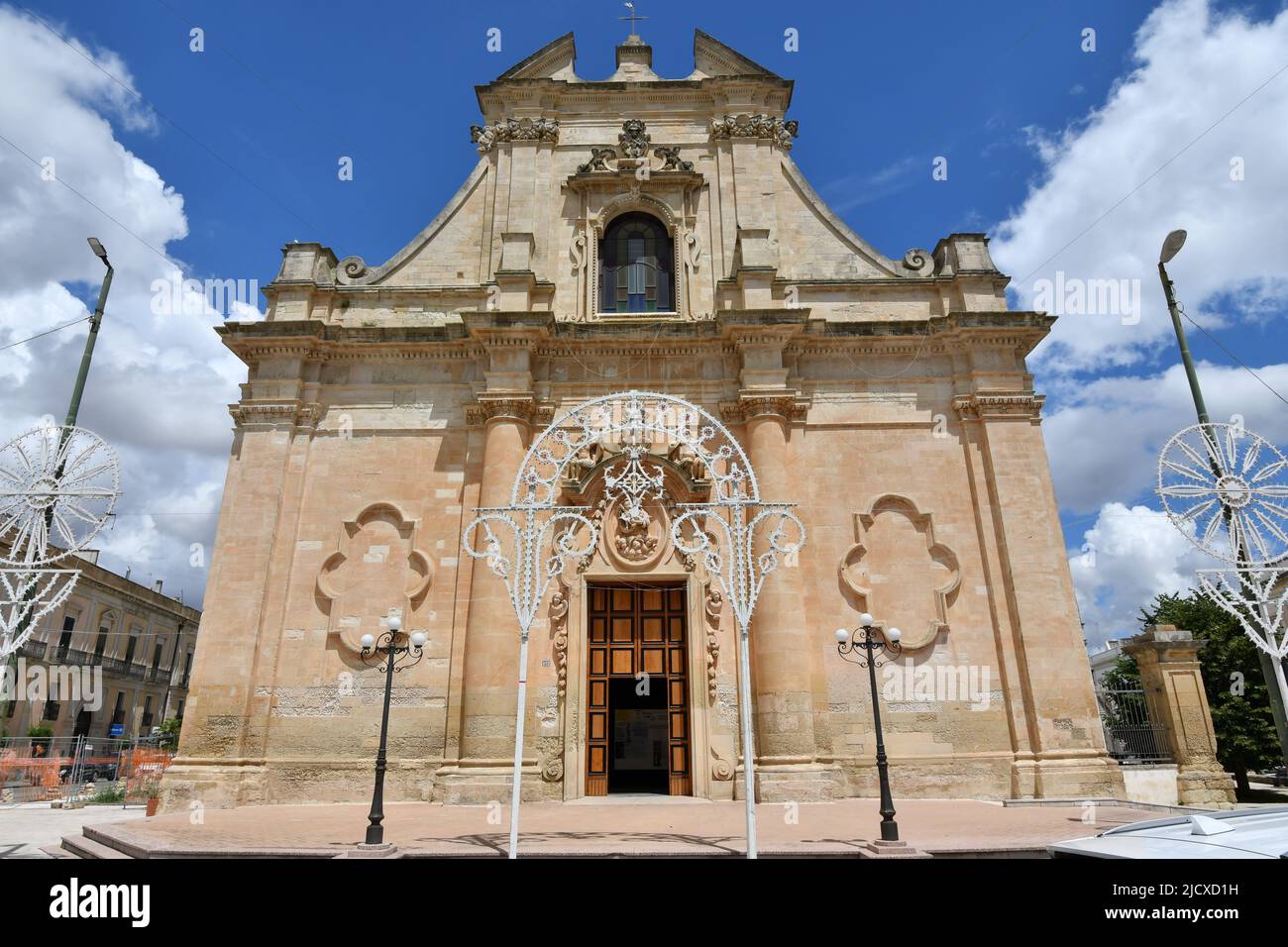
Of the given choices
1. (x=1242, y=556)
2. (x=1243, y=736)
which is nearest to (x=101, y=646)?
(x=1242, y=556)

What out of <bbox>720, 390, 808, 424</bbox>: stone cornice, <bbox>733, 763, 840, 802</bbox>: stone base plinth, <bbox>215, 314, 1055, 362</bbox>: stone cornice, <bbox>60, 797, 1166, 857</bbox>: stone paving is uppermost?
<bbox>215, 314, 1055, 362</bbox>: stone cornice

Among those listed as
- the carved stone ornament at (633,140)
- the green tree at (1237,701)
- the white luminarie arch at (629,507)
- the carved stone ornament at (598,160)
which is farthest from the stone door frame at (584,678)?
the green tree at (1237,701)

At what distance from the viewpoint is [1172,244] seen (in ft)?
44.0

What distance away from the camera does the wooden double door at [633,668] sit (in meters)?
14.5

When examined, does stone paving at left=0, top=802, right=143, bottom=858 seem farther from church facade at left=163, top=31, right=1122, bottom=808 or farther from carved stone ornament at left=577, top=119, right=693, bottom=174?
carved stone ornament at left=577, top=119, right=693, bottom=174

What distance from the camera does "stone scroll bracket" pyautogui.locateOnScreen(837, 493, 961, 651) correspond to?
15.1m

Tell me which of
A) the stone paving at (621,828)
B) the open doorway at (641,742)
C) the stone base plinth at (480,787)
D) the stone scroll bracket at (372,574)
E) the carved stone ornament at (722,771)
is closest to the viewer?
the stone paving at (621,828)

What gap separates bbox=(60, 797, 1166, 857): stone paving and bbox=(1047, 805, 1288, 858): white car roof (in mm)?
4331

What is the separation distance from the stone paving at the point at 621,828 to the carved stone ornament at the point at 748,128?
52.5 ft

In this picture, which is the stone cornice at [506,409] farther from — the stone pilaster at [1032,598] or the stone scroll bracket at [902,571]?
the stone pilaster at [1032,598]

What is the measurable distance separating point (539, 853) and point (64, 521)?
29.5ft

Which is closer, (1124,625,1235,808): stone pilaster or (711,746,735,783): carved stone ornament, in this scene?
(1124,625,1235,808): stone pilaster

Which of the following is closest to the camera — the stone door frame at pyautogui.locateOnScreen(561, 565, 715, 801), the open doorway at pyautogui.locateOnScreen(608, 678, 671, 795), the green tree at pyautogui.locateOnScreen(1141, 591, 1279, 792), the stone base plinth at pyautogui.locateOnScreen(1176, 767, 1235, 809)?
the stone base plinth at pyautogui.locateOnScreen(1176, 767, 1235, 809)

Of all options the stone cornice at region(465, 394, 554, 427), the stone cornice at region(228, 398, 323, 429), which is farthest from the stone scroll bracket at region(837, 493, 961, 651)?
the stone cornice at region(228, 398, 323, 429)
